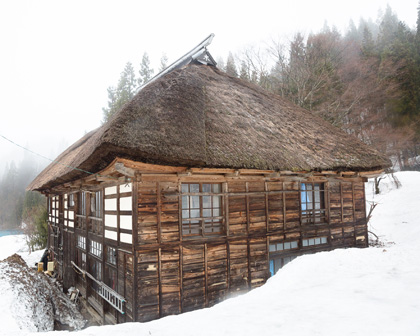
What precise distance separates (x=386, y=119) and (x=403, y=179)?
603 cm

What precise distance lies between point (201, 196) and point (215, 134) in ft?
5.61

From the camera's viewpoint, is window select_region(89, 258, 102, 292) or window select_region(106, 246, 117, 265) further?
window select_region(89, 258, 102, 292)

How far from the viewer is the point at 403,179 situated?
22078 mm

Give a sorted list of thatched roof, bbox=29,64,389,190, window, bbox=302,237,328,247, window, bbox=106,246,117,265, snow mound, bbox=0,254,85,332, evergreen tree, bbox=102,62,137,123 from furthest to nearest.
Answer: evergreen tree, bbox=102,62,137,123 < window, bbox=302,237,328,247 < window, bbox=106,246,117,265 < snow mound, bbox=0,254,85,332 < thatched roof, bbox=29,64,389,190

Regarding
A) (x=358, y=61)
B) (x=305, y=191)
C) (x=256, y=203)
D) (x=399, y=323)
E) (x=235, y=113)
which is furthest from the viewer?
(x=358, y=61)

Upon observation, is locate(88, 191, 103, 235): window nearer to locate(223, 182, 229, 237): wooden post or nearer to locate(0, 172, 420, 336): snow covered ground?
locate(0, 172, 420, 336): snow covered ground

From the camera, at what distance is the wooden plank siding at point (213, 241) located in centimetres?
629

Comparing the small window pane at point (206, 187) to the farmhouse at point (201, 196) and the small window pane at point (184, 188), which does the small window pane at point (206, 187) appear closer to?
the farmhouse at point (201, 196)

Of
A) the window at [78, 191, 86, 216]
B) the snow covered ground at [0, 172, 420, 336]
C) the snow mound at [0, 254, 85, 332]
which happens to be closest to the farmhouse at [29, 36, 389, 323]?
the window at [78, 191, 86, 216]

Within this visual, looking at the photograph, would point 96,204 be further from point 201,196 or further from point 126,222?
point 201,196

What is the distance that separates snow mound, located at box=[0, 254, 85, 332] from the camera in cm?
696

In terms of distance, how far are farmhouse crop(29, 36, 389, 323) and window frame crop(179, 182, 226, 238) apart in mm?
30

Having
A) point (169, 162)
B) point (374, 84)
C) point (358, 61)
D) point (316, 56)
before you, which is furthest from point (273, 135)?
point (358, 61)

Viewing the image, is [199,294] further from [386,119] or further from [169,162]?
[386,119]
